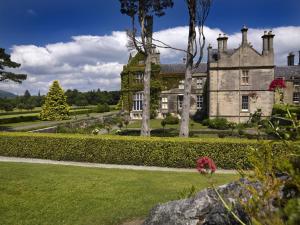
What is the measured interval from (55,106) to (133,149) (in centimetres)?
3303

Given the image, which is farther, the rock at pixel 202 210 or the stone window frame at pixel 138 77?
the stone window frame at pixel 138 77

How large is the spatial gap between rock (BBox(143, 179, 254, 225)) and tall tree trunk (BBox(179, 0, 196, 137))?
39.2 ft

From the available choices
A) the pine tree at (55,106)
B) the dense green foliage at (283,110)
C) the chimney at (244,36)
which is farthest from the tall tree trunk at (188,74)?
the pine tree at (55,106)

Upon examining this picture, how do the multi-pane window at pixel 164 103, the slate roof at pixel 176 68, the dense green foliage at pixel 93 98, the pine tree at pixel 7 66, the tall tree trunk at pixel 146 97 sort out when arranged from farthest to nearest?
the dense green foliage at pixel 93 98 < the slate roof at pixel 176 68 < the multi-pane window at pixel 164 103 < the pine tree at pixel 7 66 < the tall tree trunk at pixel 146 97

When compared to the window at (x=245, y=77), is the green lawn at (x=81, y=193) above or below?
below

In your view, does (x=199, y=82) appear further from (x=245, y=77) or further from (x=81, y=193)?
(x=81, y=193)

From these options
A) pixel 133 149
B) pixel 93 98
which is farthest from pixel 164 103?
pixel 93 98

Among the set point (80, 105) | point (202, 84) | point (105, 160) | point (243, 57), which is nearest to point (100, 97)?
point (80, 105)

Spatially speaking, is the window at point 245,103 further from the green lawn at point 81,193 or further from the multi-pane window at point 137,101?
the green lawn at point 81,193

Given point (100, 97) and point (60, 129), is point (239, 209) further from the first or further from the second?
point (100, 97)

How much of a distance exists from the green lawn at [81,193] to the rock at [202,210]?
→ 2.30 metres

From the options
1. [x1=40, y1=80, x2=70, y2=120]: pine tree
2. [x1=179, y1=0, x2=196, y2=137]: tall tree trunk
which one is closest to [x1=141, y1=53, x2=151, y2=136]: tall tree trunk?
[x1=179, y1=0, x2=196, y2=137]: tall tree trunk

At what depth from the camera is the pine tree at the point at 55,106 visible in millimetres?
42062

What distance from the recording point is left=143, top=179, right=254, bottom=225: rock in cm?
337
